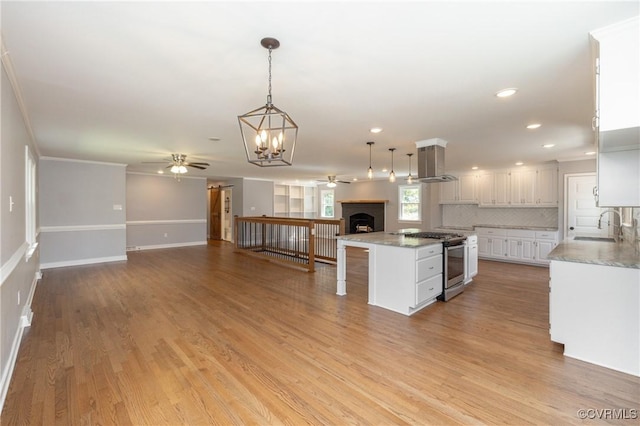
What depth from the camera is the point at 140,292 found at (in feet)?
14.7

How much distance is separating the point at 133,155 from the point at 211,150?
1762 millimetres

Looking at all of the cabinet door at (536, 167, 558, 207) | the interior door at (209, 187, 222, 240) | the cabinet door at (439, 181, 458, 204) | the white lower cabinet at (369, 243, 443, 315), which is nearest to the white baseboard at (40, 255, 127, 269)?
the interior door at (209, 187, 222, 240)

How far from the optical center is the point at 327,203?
1217cm

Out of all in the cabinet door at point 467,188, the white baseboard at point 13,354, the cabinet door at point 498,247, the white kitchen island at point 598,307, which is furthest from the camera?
the cabinet door at point 467,188

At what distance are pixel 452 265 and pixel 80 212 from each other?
25.3ft

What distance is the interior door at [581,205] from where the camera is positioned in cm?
596

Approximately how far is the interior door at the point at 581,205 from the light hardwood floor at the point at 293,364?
280cm

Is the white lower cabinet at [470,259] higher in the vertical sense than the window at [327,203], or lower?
lower

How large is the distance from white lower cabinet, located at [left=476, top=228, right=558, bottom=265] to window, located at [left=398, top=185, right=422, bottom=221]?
6.63ft

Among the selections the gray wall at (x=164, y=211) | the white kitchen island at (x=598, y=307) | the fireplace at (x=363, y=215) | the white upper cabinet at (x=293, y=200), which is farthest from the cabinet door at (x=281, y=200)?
the white kitchen island at (x=598, y=307)

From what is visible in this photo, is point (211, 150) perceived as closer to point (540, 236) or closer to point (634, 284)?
point (634, 284)

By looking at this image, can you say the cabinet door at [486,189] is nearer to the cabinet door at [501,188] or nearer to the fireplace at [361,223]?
the cabinet door at [501,188]

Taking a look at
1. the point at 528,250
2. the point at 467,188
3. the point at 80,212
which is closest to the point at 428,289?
the point at 528,250

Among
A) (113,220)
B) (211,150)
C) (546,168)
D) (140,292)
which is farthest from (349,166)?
(113,220)
